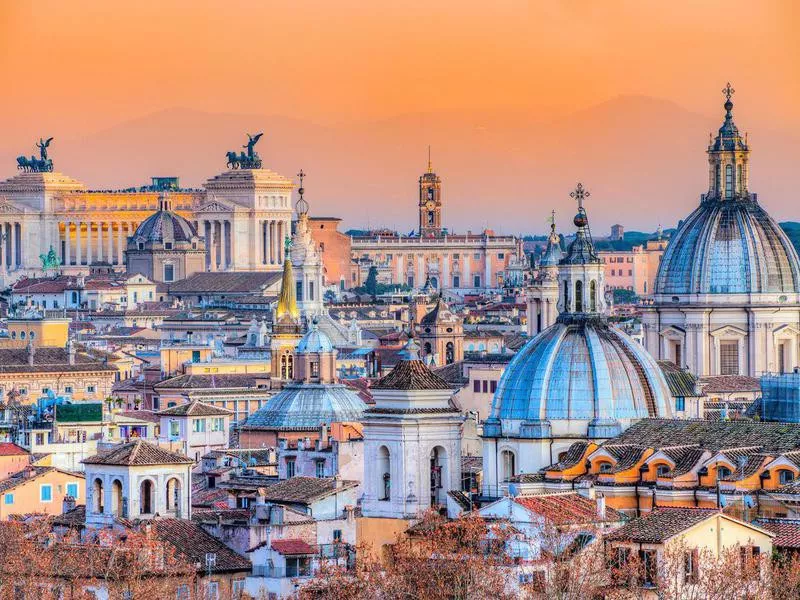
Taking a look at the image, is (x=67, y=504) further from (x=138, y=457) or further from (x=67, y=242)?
(x=67, y=242)

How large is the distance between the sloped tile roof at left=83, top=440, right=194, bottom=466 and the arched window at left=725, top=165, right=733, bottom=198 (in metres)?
30.8

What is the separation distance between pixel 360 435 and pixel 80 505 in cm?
713

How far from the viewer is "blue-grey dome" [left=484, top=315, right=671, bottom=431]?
182ft

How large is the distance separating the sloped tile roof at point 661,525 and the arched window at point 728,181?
3598 cm

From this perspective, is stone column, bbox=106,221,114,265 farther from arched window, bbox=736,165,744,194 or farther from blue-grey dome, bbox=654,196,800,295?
blue-grey dome, bbox=654,196,800,295

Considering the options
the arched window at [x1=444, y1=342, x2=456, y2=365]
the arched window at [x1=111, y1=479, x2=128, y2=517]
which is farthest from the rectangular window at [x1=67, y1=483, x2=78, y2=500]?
the arched window at [x1=444, y1=342, x2=456, y2=365]

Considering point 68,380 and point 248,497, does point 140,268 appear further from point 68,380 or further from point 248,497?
point 248,497

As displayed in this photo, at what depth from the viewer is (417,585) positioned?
45.9 m

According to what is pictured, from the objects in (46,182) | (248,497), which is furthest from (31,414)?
(46,182)

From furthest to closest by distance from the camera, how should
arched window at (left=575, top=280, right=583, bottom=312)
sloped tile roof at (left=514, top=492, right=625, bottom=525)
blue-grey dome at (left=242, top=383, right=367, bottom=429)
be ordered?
blue-grey dome at (left=242, top=383, right=367, bottom=429), arched window at (left=575, top=280, right=583, bottom=312), sloped tile roof at (left=514, top=492, right=625, bottom=525)

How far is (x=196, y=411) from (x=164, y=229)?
3485 inches

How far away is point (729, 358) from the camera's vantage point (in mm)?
84000

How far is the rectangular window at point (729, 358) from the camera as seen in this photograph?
8400 cm

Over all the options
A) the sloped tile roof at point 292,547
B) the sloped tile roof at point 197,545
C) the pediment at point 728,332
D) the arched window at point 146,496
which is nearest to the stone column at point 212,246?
the pediment at point 728,332
